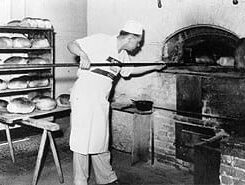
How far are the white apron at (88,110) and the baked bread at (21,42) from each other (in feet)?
4.51

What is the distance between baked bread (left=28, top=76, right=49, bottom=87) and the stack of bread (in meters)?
0.72

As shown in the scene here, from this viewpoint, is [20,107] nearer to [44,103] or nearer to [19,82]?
[44,103]

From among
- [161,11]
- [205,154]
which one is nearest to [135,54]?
[161,11]

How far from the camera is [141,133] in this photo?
14.6 feet

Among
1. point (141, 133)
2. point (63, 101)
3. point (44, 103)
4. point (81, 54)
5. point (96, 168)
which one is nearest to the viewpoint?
point (81, 54)

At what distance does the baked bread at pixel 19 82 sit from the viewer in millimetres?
4480

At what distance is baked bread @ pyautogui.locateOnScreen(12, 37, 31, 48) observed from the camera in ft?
14.7

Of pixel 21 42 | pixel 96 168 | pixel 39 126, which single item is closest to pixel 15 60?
pixel 21 42

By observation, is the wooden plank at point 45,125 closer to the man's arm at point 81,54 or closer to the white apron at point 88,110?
the white apron at point 88,110

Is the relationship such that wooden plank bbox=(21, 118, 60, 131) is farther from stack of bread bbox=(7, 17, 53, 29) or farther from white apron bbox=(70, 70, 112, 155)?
stack of bread bbox=(7, 17, 53, 29)

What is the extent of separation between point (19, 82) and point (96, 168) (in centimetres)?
164

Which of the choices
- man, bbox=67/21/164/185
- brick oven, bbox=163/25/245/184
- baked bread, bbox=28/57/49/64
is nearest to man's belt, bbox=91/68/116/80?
man, bbox=67/21/164/185

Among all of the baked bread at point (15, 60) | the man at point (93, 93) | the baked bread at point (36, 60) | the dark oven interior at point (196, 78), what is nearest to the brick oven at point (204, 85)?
the dark oven interior at point (196, 78)

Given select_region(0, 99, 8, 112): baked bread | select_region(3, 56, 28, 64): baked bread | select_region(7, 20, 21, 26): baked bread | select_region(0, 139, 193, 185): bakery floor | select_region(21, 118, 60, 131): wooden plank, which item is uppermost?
select_region(7, 20, 21, 26): baked bread
